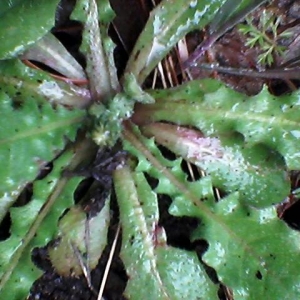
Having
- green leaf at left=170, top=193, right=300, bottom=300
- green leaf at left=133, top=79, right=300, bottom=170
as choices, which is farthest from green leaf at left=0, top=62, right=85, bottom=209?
green leaf at left=170, top=193, right=300, bottom=300

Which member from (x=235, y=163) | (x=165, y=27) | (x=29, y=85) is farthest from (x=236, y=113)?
(x=29, y=85)

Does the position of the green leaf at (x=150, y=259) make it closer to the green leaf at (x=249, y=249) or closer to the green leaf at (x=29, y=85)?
the green leaf at (x=249, y=249)

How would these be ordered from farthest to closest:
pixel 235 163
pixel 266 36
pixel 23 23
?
1. pixel 266 36
2. pixel 235 163
3. pixel 23 23

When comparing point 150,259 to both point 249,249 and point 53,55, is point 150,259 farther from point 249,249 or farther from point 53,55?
point 53,55

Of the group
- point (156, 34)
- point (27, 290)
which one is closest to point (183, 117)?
point (156, 34)

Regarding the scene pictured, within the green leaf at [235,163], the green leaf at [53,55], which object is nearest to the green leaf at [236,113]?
the green leaf at [235,163]
